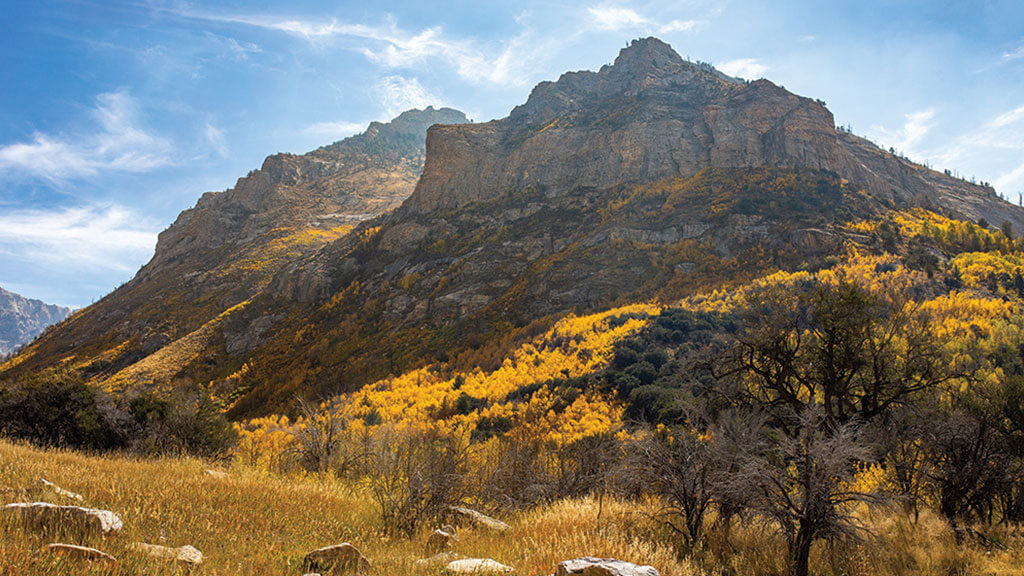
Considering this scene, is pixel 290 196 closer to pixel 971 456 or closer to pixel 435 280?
pixel 435 280

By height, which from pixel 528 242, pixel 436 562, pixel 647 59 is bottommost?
pixel 436 562

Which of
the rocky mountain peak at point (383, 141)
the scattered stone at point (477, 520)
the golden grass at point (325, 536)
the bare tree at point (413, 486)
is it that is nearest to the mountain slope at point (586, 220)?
the bare tree at point (413, 486)

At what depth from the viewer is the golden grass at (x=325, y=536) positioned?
4.45m

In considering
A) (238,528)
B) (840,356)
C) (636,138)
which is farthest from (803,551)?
(636,138)

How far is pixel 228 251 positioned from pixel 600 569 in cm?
10772

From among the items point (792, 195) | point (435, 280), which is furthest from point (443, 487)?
point (792, 195)

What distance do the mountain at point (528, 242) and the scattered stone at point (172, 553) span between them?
4319 centimetres

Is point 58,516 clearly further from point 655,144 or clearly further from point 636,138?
point 636,138

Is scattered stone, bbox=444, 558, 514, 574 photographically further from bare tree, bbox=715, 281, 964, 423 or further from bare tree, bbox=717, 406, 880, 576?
bare tree, bbox=715, 281, 964, 423

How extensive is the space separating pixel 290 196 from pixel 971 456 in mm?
126241

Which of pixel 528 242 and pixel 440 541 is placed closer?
pixel 440 541

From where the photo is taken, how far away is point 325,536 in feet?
20.5

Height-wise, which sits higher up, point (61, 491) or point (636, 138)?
point (636, 138)

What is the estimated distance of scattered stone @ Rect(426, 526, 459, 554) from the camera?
280 inches
